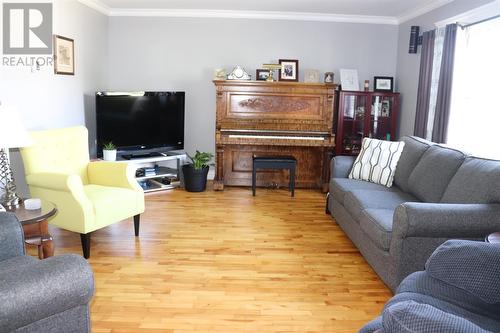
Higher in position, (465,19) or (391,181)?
(465,19)

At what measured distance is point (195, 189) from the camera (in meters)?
5.57

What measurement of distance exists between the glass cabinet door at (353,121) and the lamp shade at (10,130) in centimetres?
402

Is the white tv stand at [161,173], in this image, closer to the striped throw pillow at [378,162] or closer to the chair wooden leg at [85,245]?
the chair wooden leg at [85,245]

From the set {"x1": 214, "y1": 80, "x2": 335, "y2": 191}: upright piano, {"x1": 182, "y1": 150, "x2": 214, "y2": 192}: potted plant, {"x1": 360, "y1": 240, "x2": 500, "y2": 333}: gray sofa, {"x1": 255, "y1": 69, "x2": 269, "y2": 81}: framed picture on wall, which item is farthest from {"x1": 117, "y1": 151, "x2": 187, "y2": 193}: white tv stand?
{"x1": 360, "y1": 240, "x2": 500, "y2": 333}: gray sofa

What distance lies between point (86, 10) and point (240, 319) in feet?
14.0

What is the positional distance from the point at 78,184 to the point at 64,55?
6.68 ft

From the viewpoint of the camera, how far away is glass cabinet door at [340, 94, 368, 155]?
18.9 feet

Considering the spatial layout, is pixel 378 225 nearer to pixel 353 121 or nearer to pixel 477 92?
pixel 477 92

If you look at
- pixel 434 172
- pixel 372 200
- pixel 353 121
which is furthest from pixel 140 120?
pixel 434 172

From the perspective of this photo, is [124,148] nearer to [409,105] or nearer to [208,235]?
[208,235]

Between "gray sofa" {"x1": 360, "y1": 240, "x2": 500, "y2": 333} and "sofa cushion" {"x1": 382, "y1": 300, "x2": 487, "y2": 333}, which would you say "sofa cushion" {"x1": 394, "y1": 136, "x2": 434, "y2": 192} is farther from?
"sofa cushion" {"x1": 382, "y1": 300, "x2": 487, "y2": 333}

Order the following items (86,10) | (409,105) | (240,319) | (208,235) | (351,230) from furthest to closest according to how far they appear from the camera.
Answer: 1. (409,105)
2. (86,10)
3. (208,235)
4. (351,230)
5. (240,319)

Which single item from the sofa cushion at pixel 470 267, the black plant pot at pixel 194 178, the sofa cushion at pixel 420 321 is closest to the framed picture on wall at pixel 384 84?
the black plant pot at pixel 194 178

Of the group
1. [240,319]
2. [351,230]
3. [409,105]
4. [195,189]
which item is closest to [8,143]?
[240,319]
